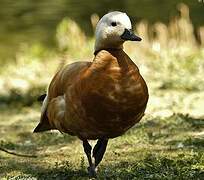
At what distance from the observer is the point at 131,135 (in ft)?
26.0

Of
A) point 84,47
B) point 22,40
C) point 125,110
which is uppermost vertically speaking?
point 125,110

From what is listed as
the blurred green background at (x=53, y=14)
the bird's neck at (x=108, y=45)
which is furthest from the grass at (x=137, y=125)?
the blurred green background at (x=53, y=14)

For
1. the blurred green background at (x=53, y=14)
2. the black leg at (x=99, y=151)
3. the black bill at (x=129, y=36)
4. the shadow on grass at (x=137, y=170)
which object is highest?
the black bill at (x=129, y=36)

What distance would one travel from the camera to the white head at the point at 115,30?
205 inches

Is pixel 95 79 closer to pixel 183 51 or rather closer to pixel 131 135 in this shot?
pixel 131 135

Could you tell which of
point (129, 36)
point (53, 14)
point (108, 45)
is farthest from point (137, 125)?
point (53, 14)

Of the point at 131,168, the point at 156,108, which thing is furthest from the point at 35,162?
the point at 156,108

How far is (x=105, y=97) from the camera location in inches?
205

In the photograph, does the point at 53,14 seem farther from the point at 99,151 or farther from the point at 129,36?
the point at 129,36

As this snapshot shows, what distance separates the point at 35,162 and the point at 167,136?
1713mm

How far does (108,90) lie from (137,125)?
3491 millimetres

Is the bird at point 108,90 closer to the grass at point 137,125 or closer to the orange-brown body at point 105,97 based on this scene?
the orange-brown body at point 105,97

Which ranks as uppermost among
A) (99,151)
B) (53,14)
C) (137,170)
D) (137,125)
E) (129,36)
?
(129,36)

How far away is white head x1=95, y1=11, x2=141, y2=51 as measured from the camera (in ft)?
17.1
